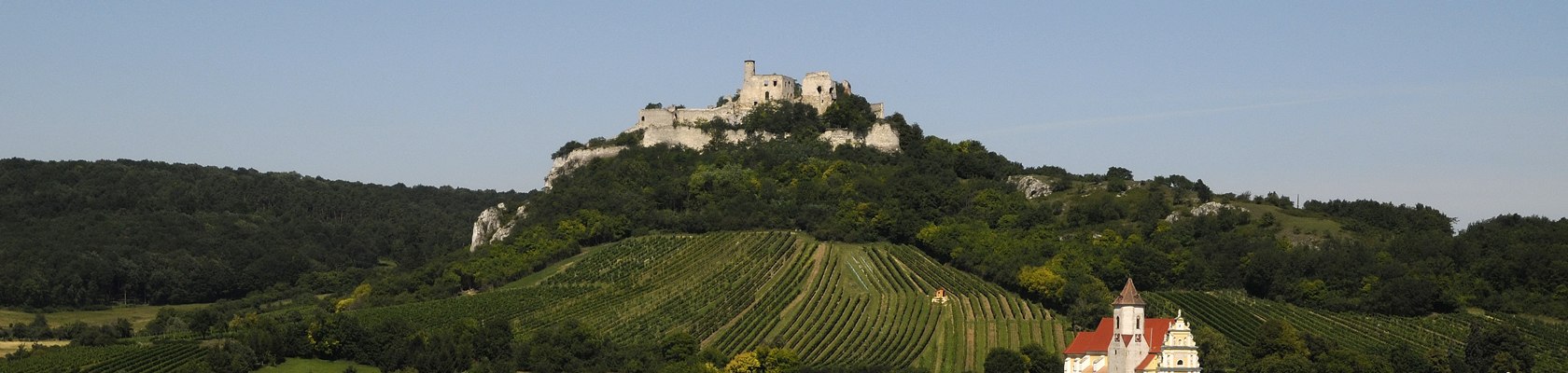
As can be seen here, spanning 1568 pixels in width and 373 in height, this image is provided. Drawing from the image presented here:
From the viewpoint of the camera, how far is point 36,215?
119 metres

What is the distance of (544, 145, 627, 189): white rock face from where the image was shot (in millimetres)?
100562

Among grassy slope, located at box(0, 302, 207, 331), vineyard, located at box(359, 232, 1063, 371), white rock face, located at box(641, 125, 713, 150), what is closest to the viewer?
vineyard, located at box(359, 232, 1063, 371)

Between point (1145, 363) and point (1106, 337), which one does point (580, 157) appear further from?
point (1145, 363)

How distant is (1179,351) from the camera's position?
64.5 m

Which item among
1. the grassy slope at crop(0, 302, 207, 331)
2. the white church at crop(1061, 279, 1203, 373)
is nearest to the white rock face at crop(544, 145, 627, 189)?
the grassy slope at crop(0, 302, 207, 331)

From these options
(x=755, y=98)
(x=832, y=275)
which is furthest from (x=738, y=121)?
(x=832, y=275)

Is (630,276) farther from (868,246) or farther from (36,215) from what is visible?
(36,215)

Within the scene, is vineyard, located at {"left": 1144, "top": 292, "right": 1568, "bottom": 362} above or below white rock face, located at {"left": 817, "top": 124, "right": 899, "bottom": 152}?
below

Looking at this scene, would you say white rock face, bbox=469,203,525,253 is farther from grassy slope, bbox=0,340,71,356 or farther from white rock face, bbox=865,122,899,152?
grassy slope, bbox=0,340,71,356

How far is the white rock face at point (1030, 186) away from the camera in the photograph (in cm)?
9819

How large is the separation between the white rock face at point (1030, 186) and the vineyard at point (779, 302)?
1261 cm

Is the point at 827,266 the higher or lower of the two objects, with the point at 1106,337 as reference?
higher

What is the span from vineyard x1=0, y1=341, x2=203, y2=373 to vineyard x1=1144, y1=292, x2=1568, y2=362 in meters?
35.5

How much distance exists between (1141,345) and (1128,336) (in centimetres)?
48
